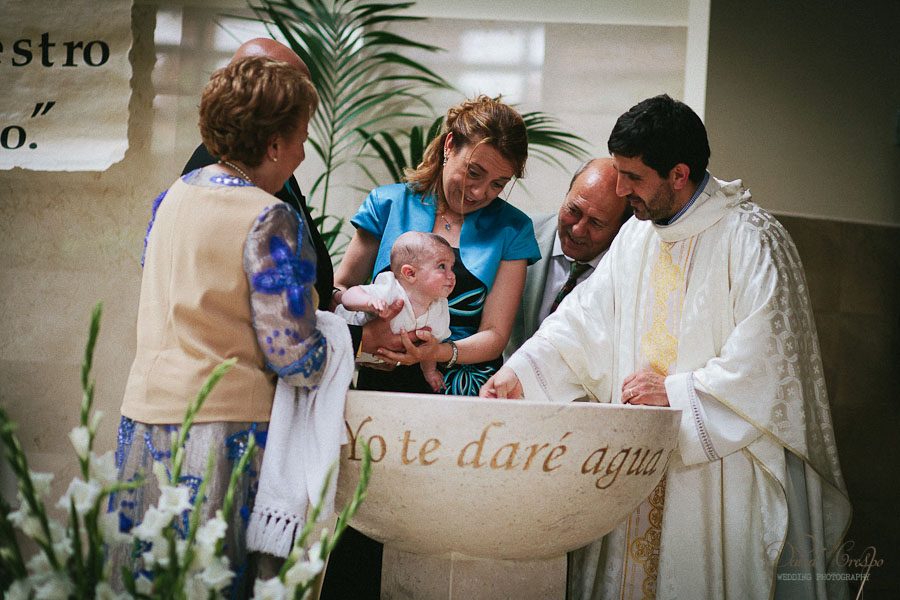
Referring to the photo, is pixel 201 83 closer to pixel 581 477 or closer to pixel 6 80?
pixel 6 80

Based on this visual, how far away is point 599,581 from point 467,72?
2317 millimetres

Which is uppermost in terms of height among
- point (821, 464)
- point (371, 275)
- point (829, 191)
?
point (829, 191)

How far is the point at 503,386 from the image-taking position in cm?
240

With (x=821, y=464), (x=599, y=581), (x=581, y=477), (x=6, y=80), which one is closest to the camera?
(x=581, y=477)

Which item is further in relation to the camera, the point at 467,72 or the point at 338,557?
the point at 467,72

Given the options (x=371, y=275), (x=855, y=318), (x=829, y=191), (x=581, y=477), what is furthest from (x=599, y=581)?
(x=829, y=191)

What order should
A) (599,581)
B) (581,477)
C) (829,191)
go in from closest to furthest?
(581,477), (599,581), (829,191)

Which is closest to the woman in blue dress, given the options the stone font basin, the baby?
the baby

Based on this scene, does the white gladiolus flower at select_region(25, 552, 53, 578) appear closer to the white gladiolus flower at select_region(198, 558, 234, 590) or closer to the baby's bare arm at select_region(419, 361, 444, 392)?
the white gladiolus flower at select_region(198, 558, 234, 590)

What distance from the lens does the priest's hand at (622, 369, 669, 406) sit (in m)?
2.24

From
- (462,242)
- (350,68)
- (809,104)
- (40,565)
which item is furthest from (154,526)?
(809,104)

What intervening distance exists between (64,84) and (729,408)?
10.3 feet

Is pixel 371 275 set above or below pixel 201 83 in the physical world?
below

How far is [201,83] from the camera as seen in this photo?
12.5ft
